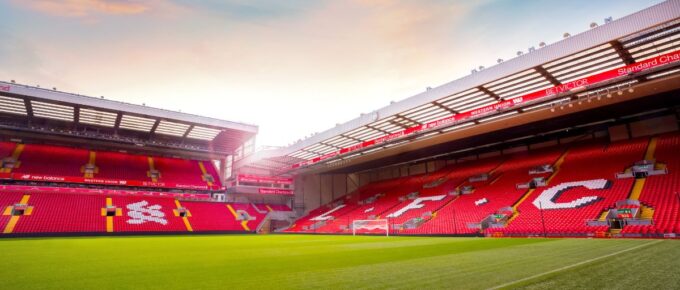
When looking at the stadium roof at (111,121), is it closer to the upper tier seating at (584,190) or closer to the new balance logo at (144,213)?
the new balance logo at (144,213)

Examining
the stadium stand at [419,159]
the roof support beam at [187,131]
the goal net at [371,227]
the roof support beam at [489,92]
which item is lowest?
the goal net at [371,227]

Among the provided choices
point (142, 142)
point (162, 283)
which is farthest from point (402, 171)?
point (162, 283)

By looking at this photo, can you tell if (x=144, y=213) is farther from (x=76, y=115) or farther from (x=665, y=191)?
(x=665, y=191)

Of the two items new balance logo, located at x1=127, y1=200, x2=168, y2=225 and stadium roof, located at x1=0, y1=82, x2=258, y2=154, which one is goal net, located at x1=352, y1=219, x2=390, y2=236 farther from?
new balance logo, located at x1=127, y1=200, x2=168, y2=225

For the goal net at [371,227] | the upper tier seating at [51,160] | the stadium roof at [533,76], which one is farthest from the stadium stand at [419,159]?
the goal net at [371,227]

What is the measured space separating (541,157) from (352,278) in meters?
25.3

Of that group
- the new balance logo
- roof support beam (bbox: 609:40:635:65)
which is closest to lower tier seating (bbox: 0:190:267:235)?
the new balance logo

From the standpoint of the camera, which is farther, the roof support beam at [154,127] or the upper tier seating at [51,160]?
the roof support beam at [154,127]

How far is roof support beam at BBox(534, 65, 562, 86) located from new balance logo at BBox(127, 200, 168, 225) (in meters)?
29.5

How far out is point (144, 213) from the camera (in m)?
29.3

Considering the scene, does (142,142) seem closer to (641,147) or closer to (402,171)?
(402,171)

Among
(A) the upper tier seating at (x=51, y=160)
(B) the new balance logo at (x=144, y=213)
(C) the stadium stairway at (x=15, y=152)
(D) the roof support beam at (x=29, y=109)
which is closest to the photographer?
(D) the roof support beam at (x=29, y=109)

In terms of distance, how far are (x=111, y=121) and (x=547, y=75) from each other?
105ft

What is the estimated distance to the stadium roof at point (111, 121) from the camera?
78.6ft
